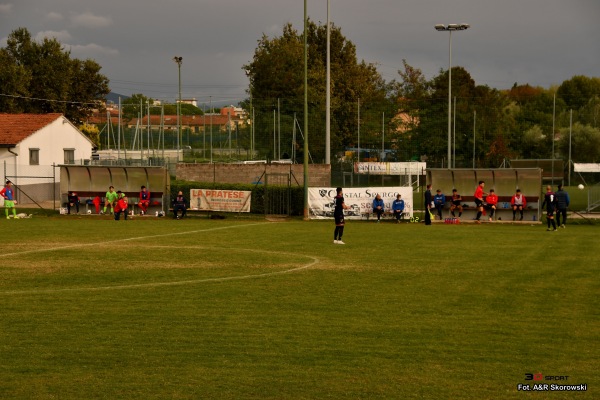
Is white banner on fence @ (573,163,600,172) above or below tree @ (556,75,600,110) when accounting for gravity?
below

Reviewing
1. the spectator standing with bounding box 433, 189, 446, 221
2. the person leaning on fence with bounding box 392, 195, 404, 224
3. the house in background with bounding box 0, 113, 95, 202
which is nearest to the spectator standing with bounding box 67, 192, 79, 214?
the house in background with bounding box 0, 113, 95, 202

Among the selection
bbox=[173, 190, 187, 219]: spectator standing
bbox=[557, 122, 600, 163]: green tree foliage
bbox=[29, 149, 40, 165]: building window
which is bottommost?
bbox=[173, 190, 187, 219]: spectator standing

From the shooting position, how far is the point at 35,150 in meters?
51.2

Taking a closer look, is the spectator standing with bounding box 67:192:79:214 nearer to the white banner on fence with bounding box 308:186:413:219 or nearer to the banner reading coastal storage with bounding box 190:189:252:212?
the banner reading coastal storage with bounding box 190:189:252:212

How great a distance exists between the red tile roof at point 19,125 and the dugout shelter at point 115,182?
7545mm

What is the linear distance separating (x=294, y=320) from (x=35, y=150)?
4045 cm

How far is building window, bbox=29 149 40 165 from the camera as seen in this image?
5088cm

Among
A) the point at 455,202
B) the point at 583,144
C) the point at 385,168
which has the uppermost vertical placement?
the point at 583,144

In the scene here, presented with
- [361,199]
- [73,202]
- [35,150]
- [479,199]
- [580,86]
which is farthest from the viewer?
[580,86]

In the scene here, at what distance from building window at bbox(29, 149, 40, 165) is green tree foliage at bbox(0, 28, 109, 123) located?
21.8 meters

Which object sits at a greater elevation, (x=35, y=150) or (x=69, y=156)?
(x=35, y=150)

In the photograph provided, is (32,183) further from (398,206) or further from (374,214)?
(398,206)

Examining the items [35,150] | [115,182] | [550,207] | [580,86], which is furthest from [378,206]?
[580,86]

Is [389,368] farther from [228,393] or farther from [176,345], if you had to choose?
[176,345]
